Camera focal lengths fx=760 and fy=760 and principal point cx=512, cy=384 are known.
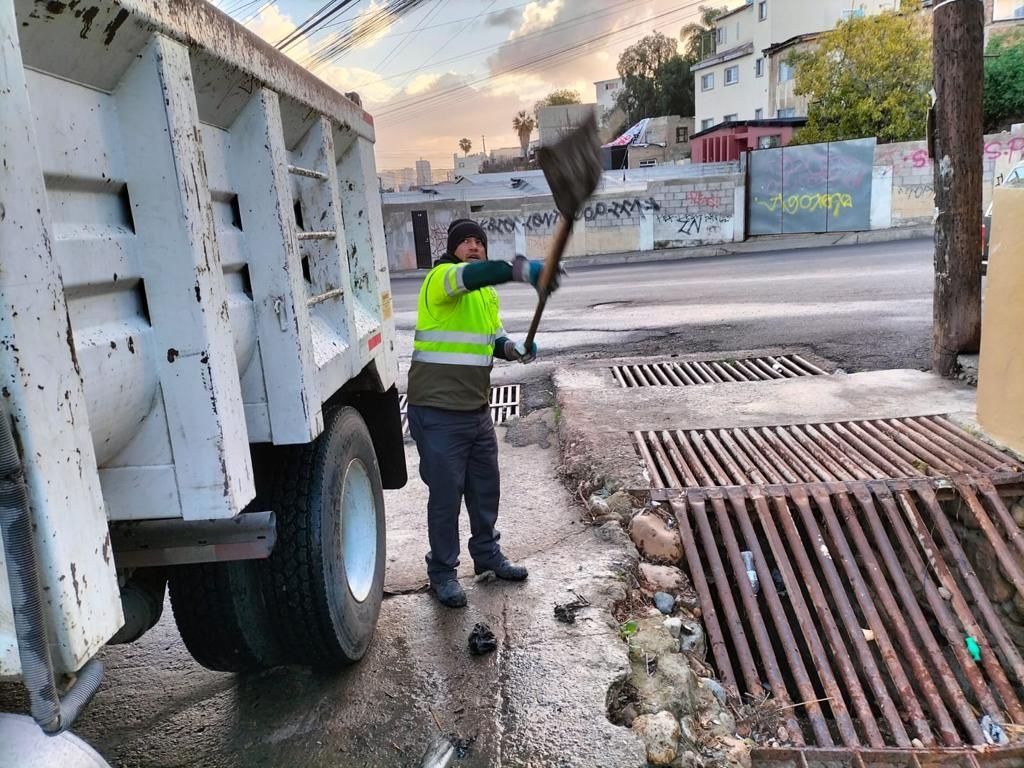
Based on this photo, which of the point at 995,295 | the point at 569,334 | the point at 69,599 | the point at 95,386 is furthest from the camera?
the point at 569,334

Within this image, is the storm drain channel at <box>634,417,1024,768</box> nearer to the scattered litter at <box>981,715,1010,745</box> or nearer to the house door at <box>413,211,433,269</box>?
the scattered litter at <box>981,715,1010,745</box>

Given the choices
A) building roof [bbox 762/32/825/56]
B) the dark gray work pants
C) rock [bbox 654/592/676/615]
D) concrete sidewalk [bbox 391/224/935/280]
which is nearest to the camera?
the dark gray work pants

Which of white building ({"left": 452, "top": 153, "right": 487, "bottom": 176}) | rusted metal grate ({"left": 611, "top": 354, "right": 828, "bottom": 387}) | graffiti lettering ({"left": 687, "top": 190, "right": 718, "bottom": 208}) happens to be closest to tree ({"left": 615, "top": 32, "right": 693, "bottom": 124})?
white building ({"left": 452, "top": 153, "right": 487, "bottom": 176})

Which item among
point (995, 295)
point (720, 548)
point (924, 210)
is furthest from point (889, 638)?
point (924, 210)

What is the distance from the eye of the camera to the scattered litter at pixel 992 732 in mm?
3158

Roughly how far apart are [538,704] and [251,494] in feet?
4.59

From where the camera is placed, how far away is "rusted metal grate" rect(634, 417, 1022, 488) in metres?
4.34

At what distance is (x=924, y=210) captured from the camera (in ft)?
65.5

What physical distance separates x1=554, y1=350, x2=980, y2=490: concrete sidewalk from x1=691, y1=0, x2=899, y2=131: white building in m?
31.1

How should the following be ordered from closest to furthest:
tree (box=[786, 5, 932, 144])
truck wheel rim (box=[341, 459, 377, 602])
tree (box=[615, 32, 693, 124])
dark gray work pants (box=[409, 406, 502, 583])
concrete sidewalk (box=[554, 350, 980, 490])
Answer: truck wheel rim (box=[341, 459, 377, 602])
dark gray work pants (box=[409, 406, 502, 583])
concrete sidewalk (box=[554, 350, 980, 490])
tree (box=[786, 5, 932, 144])
tree (box=[615, 32, 693, 124])

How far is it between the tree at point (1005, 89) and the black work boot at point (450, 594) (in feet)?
92.2

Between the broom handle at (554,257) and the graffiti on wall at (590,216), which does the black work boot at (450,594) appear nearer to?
the broom handle at (554,257)

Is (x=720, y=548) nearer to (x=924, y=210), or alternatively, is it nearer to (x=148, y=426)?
(x=148, y=426)

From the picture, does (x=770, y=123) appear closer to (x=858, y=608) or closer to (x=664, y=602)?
(x=858, y=608)
